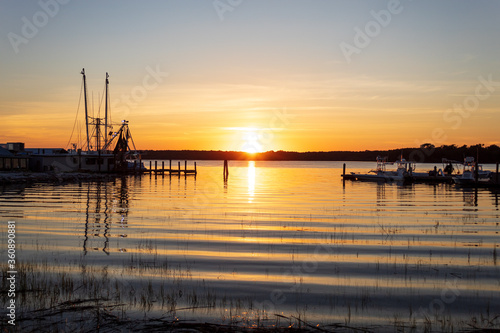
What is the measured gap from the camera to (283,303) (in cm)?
992

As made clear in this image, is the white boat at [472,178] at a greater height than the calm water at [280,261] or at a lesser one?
greater

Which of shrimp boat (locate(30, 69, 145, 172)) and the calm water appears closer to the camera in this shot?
the calm water

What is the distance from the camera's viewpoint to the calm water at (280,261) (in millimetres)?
9586

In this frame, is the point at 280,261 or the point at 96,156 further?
the point at 96,156

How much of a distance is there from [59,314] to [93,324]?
3.15ft

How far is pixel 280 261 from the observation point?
559 inches

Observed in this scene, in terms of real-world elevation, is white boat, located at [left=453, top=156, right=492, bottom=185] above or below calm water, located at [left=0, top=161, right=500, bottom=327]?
above

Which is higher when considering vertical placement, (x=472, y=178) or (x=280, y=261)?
(x=472, y=178)

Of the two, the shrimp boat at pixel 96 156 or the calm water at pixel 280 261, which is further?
the shrimp boat at pixel 96 156

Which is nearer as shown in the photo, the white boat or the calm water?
the calm water

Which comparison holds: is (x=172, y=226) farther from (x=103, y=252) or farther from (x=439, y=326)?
(x=439, y=326)

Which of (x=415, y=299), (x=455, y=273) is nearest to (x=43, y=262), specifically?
(x=415, y=299)

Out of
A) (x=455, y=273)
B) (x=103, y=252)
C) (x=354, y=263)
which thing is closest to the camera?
(x=455, y=273)

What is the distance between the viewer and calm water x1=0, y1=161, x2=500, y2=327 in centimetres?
959
